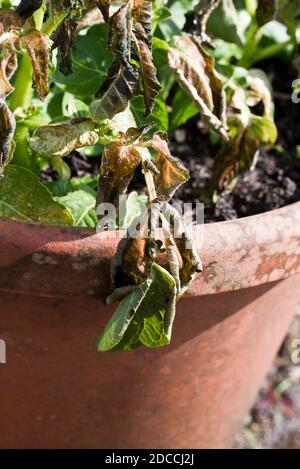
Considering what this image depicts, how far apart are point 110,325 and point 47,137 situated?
23 centimetres

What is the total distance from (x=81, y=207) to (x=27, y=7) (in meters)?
0.33

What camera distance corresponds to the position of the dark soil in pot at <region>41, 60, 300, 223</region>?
137cm

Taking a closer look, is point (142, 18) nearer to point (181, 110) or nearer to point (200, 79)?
point (200, 79)

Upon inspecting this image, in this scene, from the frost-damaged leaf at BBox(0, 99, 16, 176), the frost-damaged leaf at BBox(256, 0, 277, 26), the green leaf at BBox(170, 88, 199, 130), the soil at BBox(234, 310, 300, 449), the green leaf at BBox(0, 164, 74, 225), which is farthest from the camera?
the soil at BBox(234, 310, 300, 449)

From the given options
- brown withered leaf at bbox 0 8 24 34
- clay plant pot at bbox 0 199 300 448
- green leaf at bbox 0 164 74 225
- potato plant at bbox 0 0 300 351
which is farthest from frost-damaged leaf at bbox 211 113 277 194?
brown withered leaf at bbox 0 8 24 34

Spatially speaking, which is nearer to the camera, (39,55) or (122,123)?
(39,55)

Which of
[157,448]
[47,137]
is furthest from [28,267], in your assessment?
[157,448]

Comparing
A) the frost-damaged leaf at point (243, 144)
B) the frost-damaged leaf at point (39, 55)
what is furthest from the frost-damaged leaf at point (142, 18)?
the frost-damaged leaf at point (243, 144)

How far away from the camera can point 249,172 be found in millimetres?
1476

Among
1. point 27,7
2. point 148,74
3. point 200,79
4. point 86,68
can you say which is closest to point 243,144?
point 200,79

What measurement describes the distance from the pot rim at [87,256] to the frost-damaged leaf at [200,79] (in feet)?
0.66

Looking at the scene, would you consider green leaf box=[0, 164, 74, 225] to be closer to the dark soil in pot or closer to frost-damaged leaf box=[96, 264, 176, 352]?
frost-damaged leaf box=[96, 264, 176, 352]

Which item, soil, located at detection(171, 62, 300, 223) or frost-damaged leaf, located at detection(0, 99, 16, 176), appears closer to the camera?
frost-damaged leaf, located at detection(0, 99, 16, 176)

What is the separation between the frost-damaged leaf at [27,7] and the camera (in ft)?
2.84
